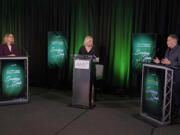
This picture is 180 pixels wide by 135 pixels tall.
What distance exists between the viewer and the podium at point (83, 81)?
15.6ft

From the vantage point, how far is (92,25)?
6547 mm

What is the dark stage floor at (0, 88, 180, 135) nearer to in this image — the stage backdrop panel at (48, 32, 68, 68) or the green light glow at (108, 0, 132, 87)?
the green light glow at (108, 0, 132, 87)

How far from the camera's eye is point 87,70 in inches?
187

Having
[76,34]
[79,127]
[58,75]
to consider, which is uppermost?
[76,34]

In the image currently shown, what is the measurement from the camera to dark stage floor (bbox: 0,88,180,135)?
3.68 m

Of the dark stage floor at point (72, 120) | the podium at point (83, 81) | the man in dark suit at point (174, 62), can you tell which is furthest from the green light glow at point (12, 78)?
the man in dark suit at point (174, 62)

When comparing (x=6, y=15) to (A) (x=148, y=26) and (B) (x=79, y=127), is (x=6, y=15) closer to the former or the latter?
(A) (x=148, y=26)

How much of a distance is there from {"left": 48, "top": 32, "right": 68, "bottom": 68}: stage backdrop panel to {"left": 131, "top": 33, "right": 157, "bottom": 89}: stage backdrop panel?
76.7 inches

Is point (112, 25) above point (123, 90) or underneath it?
above

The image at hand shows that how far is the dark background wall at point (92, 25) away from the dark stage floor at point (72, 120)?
1.37 m

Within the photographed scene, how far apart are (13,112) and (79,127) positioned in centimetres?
147

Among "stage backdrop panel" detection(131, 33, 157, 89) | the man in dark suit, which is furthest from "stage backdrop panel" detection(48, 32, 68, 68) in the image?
the man in dark suit

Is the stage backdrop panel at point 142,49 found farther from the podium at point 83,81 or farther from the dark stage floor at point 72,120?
the podium at point 83,81

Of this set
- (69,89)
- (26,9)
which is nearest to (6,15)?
(26,9)
